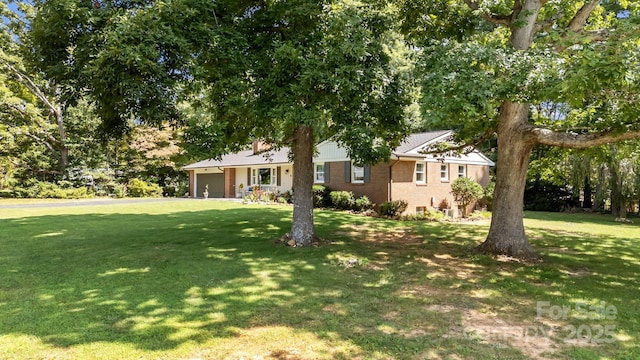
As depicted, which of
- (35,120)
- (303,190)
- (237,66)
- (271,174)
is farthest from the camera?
(35,120)

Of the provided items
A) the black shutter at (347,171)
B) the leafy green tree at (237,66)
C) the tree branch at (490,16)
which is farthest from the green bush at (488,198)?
the leafy green tree at (237,66)

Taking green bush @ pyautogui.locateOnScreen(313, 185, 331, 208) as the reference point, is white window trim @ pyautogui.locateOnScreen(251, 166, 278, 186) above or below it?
above

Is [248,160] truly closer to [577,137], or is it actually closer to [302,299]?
[577,137]

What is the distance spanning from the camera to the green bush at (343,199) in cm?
2027

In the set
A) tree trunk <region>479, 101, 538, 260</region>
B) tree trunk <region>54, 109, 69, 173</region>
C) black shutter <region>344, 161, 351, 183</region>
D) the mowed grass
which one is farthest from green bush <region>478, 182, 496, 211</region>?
tree trunk <region>54, 109, 69, 173</region>

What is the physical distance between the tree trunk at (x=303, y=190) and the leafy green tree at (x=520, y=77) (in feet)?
12.1

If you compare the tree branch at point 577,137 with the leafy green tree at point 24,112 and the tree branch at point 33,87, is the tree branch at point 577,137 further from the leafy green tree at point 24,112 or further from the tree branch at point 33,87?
the tree branch at point 33,87

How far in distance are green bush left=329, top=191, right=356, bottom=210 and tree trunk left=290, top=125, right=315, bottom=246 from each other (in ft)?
33.5

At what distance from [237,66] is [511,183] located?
7.05m

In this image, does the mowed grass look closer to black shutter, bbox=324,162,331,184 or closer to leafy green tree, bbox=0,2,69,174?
black shutter, bbox=324,162,331,184

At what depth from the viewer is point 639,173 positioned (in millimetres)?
19406

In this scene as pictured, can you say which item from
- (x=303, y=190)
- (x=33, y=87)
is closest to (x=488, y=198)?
(x=303, y=190)

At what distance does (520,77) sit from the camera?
265 inches

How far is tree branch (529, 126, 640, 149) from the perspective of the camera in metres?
7.39
